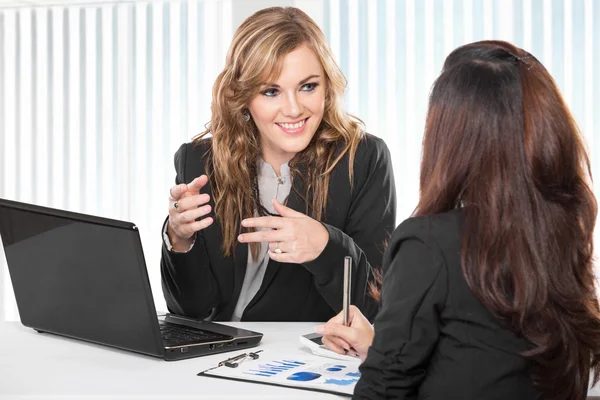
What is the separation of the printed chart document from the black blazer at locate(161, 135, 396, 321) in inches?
19.6

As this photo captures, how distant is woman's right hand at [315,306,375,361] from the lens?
1.36 m

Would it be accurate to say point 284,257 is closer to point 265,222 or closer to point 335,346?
point 265,222

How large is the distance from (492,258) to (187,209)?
2.71 ft

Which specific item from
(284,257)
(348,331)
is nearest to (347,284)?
(348,331)

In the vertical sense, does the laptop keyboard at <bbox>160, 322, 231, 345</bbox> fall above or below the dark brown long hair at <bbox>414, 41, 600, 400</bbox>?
below

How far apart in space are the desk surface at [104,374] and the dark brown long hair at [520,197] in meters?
0.34

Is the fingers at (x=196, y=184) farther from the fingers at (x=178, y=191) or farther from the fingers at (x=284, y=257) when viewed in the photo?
the fingers at (x=284, y=257)

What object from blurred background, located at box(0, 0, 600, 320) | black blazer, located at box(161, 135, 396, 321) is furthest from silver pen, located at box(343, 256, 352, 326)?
blurred background, located at box(0, 0, 600, 320)

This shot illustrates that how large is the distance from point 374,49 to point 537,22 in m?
0.98

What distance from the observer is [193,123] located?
16.1 feet

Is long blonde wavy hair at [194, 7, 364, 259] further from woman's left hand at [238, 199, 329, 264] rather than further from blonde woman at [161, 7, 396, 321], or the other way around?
woman's left hand at [238, 199, 329, 264]

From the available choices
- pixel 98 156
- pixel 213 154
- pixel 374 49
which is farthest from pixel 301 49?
pixel 98 156

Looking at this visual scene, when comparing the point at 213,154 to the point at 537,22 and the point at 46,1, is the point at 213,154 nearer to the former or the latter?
the point at 537,22

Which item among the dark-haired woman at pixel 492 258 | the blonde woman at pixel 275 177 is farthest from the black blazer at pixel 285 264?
the dark-haired woman at pixel 492 258
